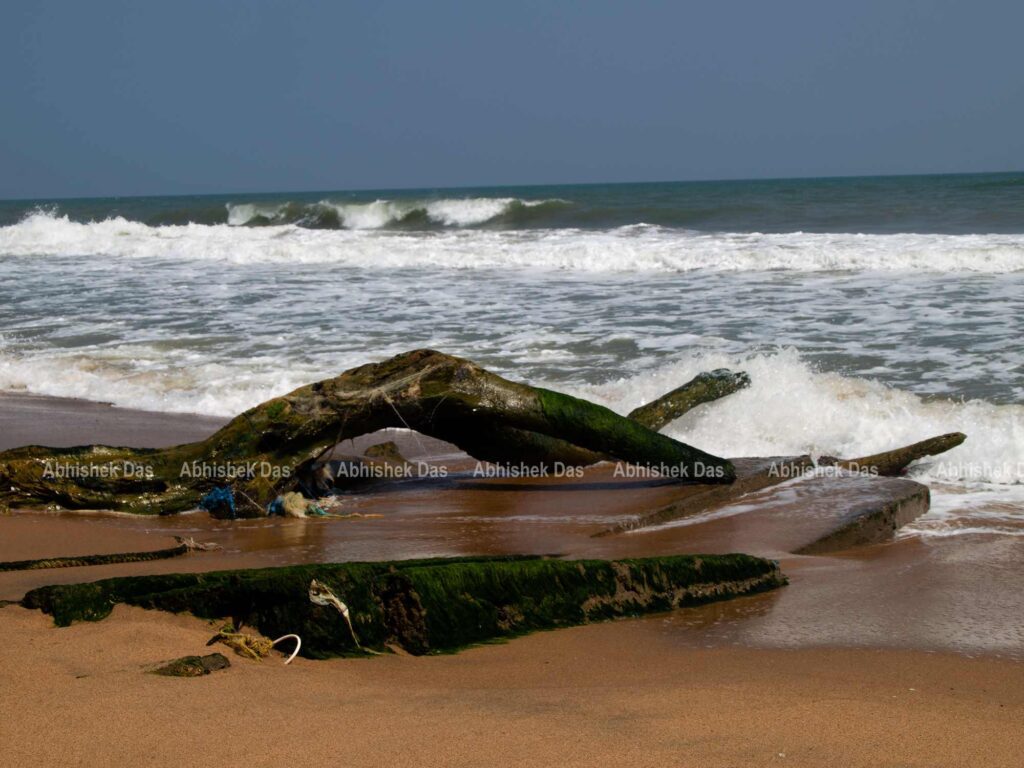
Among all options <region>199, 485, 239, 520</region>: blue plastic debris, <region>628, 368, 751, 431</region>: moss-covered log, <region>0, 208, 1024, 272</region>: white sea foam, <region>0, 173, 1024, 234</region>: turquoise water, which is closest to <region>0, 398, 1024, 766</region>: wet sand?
<region>199, 485, 239, 520</region>: blue plastic debris

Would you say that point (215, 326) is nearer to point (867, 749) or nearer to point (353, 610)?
point (353, 610)

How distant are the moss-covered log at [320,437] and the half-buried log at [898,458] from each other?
0.94 metres

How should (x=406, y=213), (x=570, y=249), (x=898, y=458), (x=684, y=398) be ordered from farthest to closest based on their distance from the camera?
1. (x=406, y=213)
2. (x=570, y=249)
3. (x=684, y=398)
4. (x=898, y=458)

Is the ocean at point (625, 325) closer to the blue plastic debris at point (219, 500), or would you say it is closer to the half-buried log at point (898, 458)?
the half-buried log at point (898, 458)

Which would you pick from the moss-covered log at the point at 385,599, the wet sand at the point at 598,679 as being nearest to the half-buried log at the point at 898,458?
the wet sand at the point at 598,679

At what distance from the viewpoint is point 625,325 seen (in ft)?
41.6

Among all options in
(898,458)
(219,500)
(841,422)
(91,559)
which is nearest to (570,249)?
(841,422)

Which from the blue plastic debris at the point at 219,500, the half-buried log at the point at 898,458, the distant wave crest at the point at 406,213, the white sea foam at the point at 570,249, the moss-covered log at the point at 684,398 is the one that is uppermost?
the distant wave crest at the point at 406,213

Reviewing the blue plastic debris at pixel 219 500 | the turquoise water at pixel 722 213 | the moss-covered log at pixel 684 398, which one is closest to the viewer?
the blue plastic debris at pixel 219 500

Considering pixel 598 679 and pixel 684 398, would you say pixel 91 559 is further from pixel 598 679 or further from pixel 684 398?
pixel 684 398

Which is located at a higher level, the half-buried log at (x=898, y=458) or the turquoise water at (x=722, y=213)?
the turquoise water at (x=722, y=213)

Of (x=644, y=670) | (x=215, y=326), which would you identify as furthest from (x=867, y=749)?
(x=215, y=326)

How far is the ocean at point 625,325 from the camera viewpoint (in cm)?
769

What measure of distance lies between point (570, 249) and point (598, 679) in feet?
67.6
